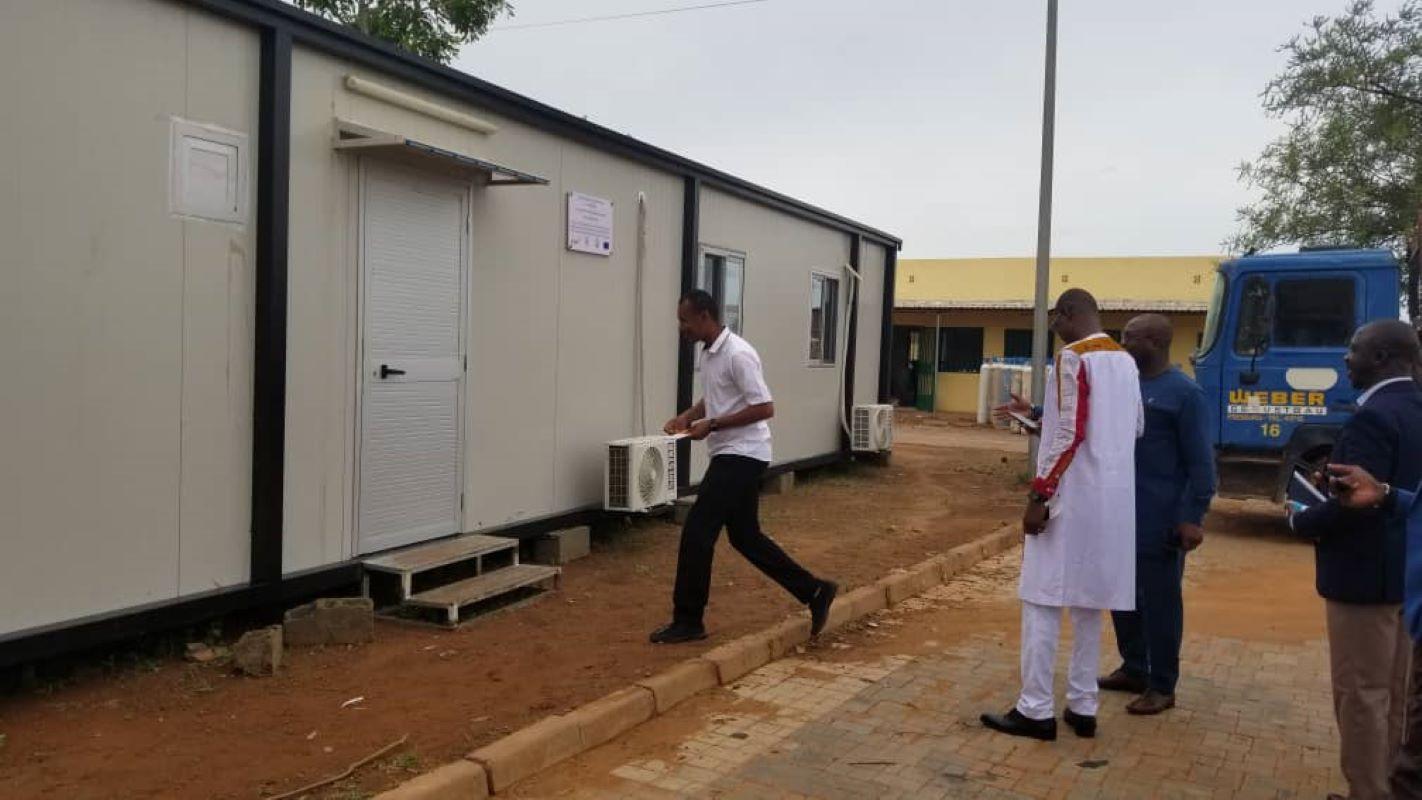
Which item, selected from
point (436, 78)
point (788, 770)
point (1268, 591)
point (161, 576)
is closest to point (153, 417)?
point (161, 576)

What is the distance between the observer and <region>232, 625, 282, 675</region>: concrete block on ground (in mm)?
4844

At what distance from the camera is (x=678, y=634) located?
Result: 569cm

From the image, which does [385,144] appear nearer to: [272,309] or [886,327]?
[272,309]

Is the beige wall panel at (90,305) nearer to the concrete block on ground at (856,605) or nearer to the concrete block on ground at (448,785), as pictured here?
the concrete block on ground at (448,785)

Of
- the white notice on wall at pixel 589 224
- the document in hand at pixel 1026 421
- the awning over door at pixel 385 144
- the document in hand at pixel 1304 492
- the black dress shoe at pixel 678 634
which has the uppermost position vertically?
the awning over door at pixel 385 144

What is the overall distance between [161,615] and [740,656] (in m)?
2.74

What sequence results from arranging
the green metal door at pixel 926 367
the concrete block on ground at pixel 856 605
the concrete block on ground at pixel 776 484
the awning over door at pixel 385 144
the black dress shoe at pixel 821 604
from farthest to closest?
the green metal door at pixel 926 367 → the concrete block on ground at pixel 776 484 → the concrete block on ground at pixel 856 605 → the black dress shoe at pixel 821 604 → the awning over door at pixel 385 144

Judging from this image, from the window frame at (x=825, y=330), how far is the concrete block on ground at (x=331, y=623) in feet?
24.2

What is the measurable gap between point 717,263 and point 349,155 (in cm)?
473

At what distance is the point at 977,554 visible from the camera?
344 inches

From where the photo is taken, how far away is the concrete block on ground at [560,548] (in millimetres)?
7520

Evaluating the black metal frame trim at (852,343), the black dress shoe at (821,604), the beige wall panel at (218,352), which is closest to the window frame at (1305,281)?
the black metal frame trim at (852,343)

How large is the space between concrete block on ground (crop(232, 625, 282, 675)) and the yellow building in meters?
23.6

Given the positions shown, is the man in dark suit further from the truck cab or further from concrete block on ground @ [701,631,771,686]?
the truck cab
